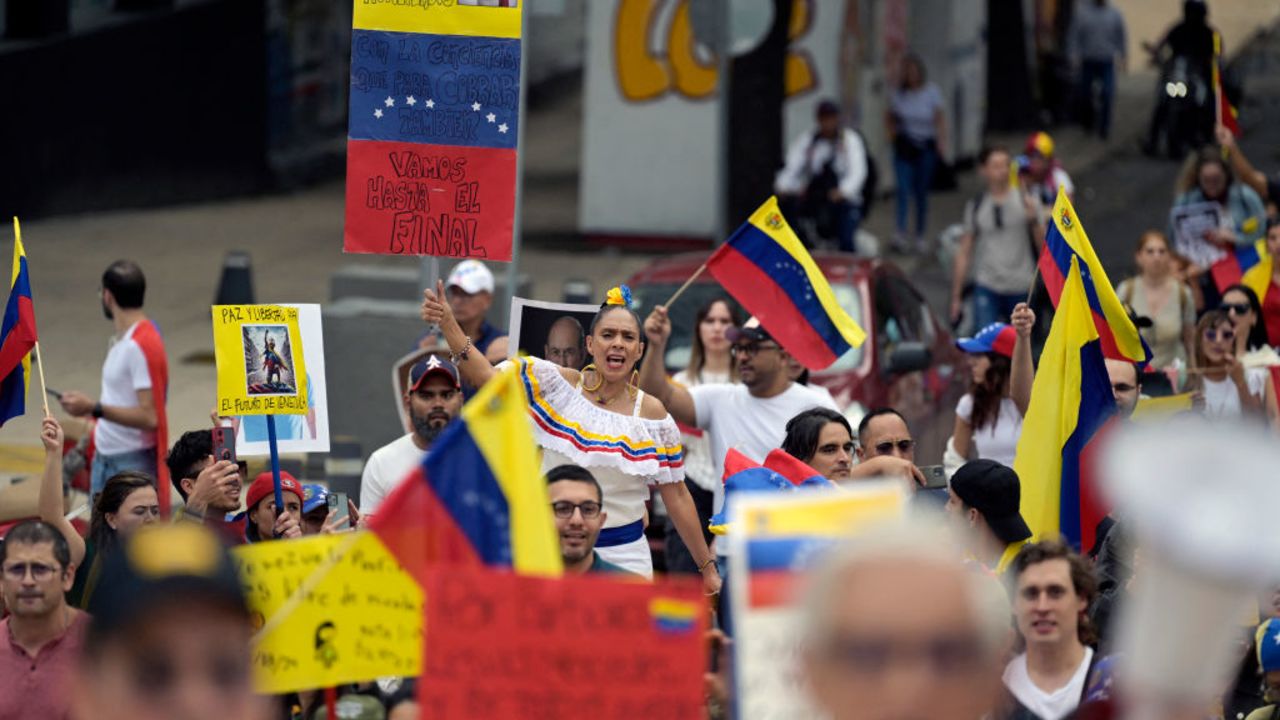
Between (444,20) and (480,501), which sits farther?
(444,20)

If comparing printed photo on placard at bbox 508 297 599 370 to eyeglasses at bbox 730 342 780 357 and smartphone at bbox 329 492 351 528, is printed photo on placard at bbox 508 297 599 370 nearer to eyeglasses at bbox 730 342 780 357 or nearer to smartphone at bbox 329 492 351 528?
eyeglasses at bbox 730 342 780 357

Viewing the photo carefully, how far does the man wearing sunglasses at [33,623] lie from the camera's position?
19.7 feet

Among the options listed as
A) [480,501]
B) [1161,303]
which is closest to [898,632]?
[480,501]

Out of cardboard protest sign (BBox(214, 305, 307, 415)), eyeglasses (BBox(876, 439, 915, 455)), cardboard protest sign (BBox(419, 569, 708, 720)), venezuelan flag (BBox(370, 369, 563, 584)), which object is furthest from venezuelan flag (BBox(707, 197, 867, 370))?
cardboard protest sign (BBox(419, 569, 708, 720))

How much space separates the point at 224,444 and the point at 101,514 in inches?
20.6

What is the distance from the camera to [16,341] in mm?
8805

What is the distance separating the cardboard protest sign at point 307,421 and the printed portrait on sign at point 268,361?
0.23 feet

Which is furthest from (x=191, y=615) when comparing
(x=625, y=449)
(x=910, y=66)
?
(x=910, y=66)

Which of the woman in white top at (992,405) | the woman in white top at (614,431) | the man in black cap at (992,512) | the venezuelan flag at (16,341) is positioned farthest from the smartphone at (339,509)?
the woman in white top at (992,405)

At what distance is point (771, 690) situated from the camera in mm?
3951

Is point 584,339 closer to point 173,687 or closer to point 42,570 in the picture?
point 42,570

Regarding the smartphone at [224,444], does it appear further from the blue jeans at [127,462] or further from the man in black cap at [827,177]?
the man in black cap at [827,177]

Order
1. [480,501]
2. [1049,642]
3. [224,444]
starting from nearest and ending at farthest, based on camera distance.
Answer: [480,501] → [1049,642] → [224,444]

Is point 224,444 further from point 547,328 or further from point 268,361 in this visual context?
point 547,328
